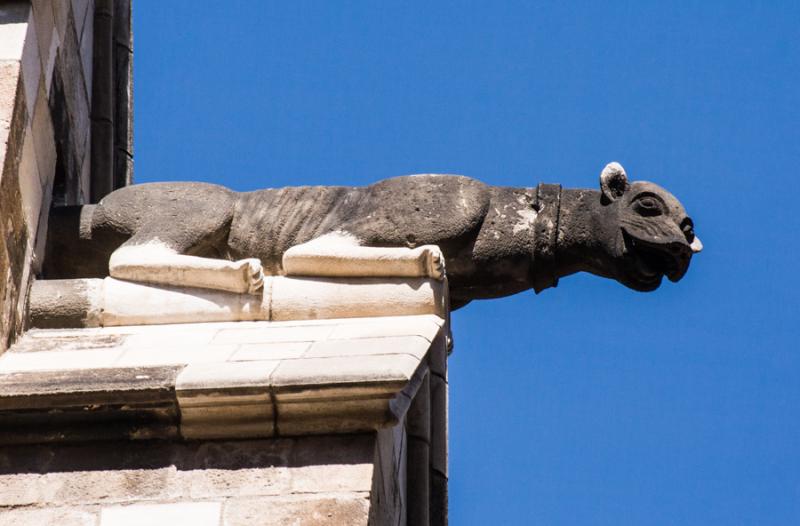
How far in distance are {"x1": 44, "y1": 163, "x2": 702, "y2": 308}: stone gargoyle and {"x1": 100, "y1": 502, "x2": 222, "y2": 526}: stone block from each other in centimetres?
141

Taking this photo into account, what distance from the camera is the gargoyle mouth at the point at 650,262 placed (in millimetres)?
7688

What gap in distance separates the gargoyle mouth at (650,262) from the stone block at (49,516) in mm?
2332

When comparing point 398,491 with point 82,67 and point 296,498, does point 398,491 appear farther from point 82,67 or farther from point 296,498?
point 82,67

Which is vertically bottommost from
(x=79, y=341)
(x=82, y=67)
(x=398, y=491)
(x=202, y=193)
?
(x=398, y=491)

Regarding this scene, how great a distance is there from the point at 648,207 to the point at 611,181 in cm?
16

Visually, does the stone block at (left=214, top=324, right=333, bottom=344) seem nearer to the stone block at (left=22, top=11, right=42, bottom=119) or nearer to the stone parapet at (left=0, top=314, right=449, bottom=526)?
the stone parapet at (left=0, top=314, right=449, bottom=526)

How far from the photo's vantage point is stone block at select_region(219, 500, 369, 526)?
6.16 meters

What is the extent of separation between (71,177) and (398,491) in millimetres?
2015

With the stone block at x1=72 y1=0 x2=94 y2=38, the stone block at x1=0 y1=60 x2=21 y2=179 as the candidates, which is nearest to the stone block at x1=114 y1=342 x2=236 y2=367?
the stone block at x1=0 y1=60 x2=21 y2=179

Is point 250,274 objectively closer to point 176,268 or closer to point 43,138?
point 176,268

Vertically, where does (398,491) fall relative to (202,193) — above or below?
below

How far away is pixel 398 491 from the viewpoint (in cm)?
749

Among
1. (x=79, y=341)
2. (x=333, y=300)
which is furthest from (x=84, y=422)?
(x=333, y=300)

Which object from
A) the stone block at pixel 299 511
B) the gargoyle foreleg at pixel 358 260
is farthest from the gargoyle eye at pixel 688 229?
the stone block at pixel 299 511
